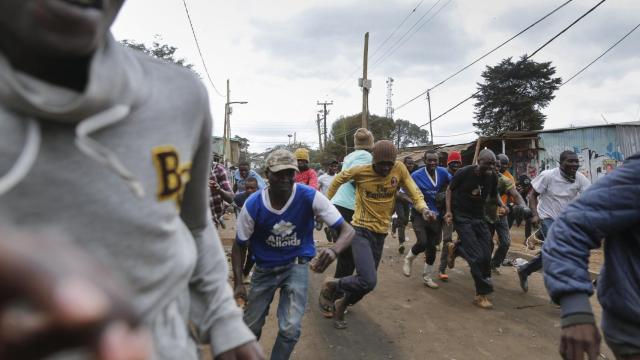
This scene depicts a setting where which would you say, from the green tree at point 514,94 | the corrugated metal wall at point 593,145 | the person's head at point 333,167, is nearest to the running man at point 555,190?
the person's head at point 333,167

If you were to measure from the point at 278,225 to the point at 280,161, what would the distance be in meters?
0.50

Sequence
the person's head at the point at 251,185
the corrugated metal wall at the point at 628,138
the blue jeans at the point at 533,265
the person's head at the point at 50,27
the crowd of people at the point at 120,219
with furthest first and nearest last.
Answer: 1. the corrugated metal wall at the point at 628,138
2. the person's head at the point at 251,185
3. the blue jeans at the point at 533,265
4. the person's head at the point at 50,27
5. the crowd of people at the point at 120,219

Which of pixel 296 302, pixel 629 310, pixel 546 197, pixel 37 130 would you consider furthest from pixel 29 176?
pixel 546 197

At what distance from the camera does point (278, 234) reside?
3801 mm

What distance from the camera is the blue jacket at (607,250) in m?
1.83

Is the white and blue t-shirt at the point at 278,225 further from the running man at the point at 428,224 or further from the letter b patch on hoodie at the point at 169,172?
the running man at the point at 428,224

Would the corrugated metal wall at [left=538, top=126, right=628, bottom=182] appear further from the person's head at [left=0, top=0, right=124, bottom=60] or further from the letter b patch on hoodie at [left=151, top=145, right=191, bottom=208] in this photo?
the person's head at [left=0, top=0, right=124, bottom=60]

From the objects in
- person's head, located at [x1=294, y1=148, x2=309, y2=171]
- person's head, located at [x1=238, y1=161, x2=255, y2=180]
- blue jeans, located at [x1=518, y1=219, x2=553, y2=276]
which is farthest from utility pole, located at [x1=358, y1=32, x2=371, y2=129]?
blue jeans, located at [x1=518, y1=219, x2=553, y2=276]

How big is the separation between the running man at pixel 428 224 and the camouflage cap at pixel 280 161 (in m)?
3.73

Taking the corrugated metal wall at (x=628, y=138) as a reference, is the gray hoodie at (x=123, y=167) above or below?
below

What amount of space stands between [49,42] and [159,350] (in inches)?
25.3

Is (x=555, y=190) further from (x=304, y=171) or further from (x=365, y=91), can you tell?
(x=365, y=91)

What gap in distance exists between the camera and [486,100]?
131 ft

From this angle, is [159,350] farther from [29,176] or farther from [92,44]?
[92,44]
